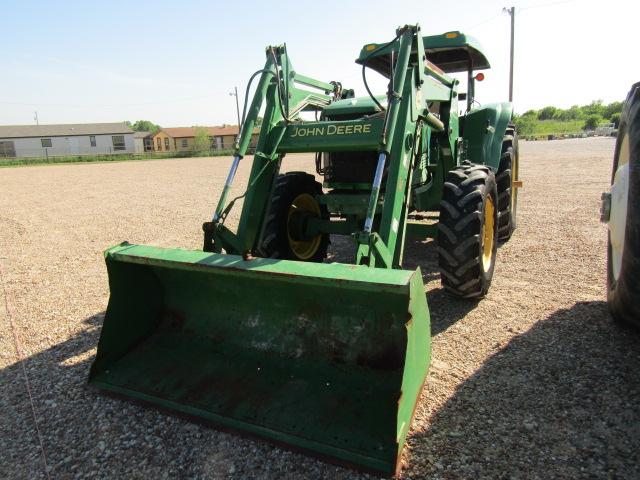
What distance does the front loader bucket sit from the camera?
8.07 feet

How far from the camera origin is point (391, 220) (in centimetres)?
334

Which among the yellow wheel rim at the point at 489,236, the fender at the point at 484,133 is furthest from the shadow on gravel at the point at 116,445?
the fender at the point at 484,133

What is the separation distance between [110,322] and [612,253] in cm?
386

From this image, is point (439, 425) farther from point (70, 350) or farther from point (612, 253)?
point (70, 350)

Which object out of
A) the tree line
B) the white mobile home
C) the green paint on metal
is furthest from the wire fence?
the tree line

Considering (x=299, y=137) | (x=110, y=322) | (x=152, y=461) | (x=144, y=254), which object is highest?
(x=299, y=137)

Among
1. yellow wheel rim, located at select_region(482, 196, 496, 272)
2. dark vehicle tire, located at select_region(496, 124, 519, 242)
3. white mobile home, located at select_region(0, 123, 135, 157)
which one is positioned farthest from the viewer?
white mobile home, located at select_region(0, 123, 135, 157)

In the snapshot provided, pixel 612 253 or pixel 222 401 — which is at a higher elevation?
pixel 612 253

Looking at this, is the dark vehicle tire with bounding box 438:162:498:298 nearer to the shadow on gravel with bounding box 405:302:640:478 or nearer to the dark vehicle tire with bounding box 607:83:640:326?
the shadow on gravel with bounding box 405:302:640:478

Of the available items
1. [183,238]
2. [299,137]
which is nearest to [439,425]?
[299,137]

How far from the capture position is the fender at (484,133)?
5609 mm

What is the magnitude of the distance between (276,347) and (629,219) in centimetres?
220

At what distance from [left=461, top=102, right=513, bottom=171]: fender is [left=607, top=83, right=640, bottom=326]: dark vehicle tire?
81.2 inches

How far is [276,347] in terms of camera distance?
3133mm
